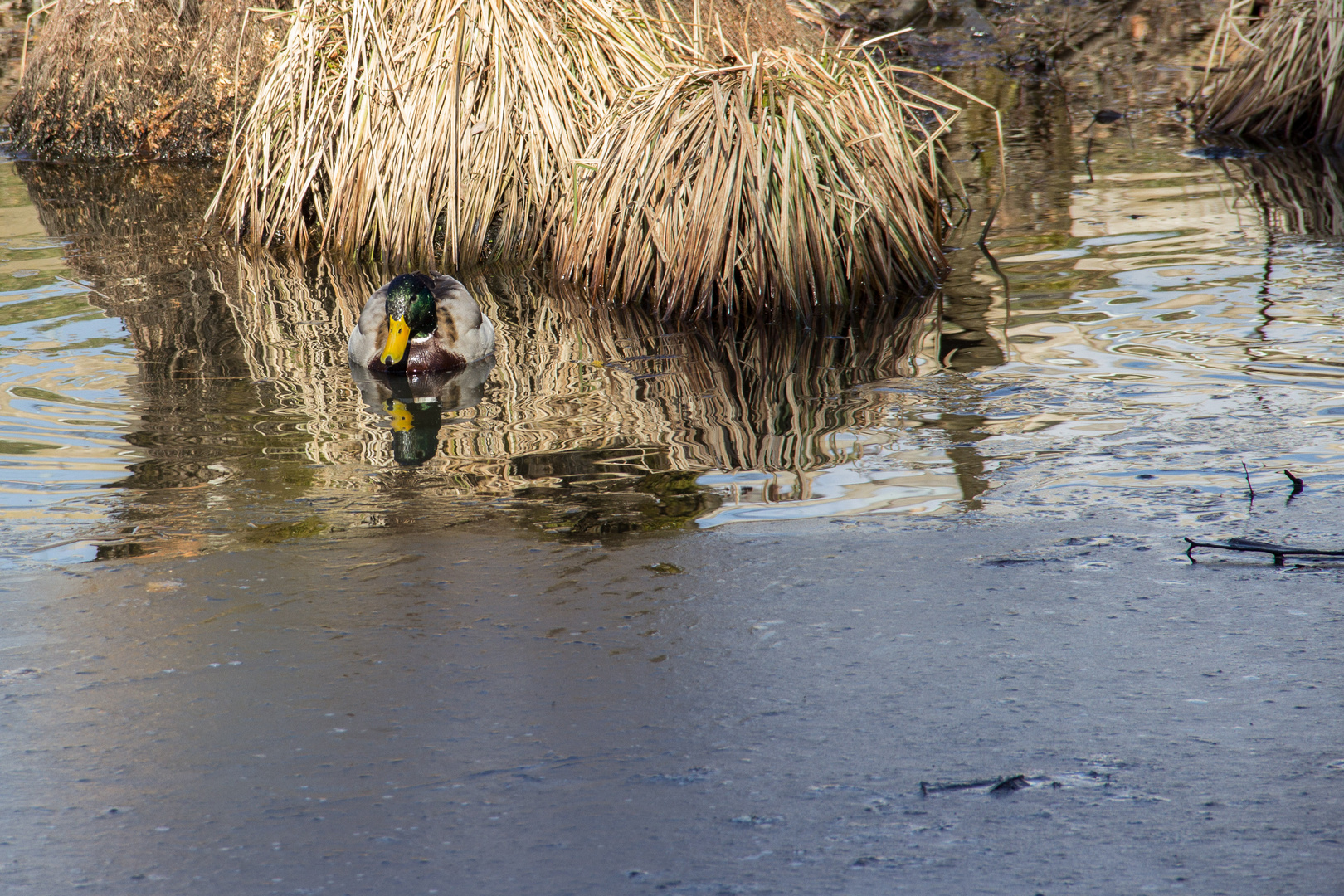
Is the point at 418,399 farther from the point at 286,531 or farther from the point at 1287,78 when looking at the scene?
the point at 1287,78

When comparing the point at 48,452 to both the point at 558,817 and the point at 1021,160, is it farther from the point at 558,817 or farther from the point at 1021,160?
the point at 1021,160

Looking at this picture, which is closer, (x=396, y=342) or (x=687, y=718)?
(x=687, y=718)

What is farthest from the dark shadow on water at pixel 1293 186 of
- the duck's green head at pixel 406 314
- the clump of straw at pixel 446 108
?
the duck's green head at pixel 406 314

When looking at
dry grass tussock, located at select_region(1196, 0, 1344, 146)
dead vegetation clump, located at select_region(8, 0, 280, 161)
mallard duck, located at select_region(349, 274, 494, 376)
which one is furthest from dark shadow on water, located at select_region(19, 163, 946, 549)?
dry grass tussock, located at select_region(1196, 0, 1344, 146)

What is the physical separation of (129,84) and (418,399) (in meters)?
8.83

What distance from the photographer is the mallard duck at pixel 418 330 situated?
650 cm

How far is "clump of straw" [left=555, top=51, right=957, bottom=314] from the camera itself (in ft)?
22.4

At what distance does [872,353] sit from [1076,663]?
3271 mm

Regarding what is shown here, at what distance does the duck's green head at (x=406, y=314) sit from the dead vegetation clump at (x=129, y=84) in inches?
262

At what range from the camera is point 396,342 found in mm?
6426

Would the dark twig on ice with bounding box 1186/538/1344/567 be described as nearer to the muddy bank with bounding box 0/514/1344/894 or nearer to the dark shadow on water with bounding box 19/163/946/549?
the muddy bank with bounding box 0/514/1344/894

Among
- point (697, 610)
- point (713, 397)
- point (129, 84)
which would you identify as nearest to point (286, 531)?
point (697, 610)

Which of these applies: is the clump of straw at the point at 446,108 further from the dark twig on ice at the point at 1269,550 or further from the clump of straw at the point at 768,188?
the dark twig on ice at the point at 1269,550

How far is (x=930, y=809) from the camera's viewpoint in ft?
8.50
